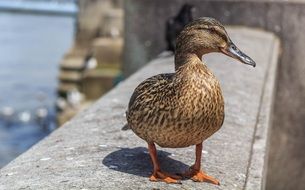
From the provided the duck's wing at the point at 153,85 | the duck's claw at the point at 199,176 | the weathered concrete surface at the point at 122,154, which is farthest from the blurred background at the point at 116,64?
the duck's wing at the point at 153,85

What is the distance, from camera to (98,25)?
70.8 ft

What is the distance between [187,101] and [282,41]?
5250 mm

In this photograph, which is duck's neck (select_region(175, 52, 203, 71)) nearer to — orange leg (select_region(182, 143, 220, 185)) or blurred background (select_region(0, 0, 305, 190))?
orange leg (select_region(182, 143, 220, 185))

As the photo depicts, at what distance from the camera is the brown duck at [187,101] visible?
10.8ft

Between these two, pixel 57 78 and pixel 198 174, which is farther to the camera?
pixel 57 78

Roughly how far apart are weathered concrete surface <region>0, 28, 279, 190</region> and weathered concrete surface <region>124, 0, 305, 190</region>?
2116 mm

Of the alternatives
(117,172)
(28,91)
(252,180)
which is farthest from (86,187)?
(28,91)

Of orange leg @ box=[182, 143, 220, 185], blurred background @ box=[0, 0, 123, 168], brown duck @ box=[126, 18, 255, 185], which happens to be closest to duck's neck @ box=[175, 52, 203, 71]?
brown duck @ box=[126, 18, 255, 185]

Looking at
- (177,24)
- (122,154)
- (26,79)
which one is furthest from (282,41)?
(26,79)

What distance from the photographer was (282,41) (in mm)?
8352

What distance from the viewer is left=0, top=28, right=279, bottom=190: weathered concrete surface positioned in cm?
342

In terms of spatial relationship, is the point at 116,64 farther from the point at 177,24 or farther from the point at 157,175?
the point at 157,175

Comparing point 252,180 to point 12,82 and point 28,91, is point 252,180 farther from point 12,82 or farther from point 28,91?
point 12,82

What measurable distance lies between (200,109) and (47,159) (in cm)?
96
